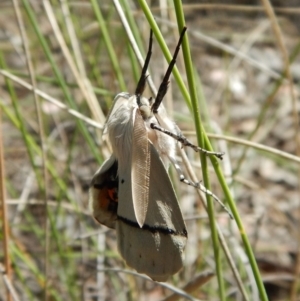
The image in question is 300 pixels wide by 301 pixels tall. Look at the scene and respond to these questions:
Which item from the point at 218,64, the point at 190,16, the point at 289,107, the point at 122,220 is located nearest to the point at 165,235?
the point at 122,220

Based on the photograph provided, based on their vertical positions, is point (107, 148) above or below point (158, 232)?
above

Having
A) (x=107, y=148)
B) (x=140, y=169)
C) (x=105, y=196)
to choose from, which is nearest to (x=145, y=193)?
(x=140, y=169)

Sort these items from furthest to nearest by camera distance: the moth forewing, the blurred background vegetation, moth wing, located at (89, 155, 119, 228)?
the blurred background vegetation, moth wing, located at (89, 155, 119, 228), the moth forewing

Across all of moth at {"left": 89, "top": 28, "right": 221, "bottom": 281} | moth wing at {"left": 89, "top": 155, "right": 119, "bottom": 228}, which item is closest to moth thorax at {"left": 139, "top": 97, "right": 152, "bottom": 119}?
moth at {"left": 89, "top": 28, "right": 221, "bottom": 281}

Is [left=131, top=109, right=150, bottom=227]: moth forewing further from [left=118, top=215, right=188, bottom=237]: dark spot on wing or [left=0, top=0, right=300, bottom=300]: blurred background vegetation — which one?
[left=0, top=0, right=300, bottom=300]: blurred background vegetation

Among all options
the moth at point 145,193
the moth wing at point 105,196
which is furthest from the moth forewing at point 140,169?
the moth wing at point 105,196

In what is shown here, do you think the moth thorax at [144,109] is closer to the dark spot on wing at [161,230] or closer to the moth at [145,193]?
the moth at [145,193]

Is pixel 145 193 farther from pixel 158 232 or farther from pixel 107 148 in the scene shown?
pixel 107 148
